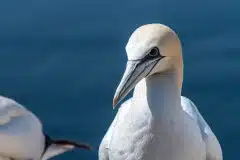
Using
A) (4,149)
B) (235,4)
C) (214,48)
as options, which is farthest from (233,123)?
(4,149)

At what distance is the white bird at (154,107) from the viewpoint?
81.7 inches

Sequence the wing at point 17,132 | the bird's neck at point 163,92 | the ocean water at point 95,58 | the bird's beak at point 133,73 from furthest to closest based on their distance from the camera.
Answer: the ocean water at point 95,58
the wing at point 17,132
the bird's neck at point 163,92
the bird's beak at point 133,73

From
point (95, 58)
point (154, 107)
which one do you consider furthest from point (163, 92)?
point (95, 58)

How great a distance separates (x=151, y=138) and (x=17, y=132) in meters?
0.61

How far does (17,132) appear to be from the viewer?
2.70 meters

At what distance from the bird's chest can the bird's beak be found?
0.52ft

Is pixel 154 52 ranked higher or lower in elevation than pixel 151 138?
higher

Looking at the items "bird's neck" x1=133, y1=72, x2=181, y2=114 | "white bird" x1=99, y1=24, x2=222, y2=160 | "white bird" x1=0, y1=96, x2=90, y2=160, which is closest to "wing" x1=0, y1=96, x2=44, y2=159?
"white bird" x1=0, y1=96, x2=90, y2=160

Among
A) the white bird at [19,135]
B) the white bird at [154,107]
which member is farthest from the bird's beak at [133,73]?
the white bird at [19,135]

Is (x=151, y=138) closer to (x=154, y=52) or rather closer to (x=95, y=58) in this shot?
(x=154, y=52)

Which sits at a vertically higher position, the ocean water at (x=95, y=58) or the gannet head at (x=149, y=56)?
the gannet head at (x=149, y=56)

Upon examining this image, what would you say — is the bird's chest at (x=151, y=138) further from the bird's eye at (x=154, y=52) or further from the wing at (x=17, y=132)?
the wing at (x=17, y=132)

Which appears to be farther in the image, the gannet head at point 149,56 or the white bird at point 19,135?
the white bird at point 19,135

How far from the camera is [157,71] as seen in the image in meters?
2.13
